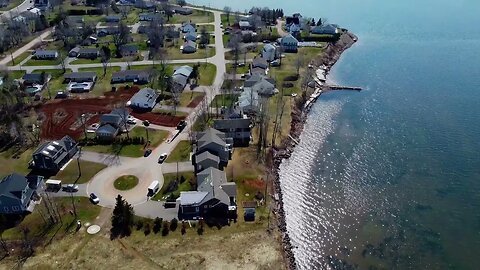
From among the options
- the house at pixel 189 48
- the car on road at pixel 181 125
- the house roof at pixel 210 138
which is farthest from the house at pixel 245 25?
the house roof at pixel 210 138

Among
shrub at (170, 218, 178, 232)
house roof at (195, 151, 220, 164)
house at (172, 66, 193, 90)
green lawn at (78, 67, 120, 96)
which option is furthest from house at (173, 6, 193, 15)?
shrub at (170, 218, 178, 232)

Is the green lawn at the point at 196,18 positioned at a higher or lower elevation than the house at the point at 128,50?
higher

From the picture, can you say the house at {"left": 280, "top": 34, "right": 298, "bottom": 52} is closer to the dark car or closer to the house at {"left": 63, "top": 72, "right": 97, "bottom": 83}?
the house at {"left": 63, "top": 72, "right": 97, "bottom": 83}

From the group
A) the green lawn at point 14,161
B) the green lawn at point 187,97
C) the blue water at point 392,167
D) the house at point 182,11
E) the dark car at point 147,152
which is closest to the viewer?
the blue water at point 392,167

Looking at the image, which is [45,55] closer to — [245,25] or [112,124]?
[112,124]

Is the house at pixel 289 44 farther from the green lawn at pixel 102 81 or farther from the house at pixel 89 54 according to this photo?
the house at pixel 89 54

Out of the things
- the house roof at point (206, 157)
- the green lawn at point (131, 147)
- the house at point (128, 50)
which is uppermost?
the house at point (128, 50)

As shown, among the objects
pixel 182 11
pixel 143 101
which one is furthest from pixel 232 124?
pixel 182 11
